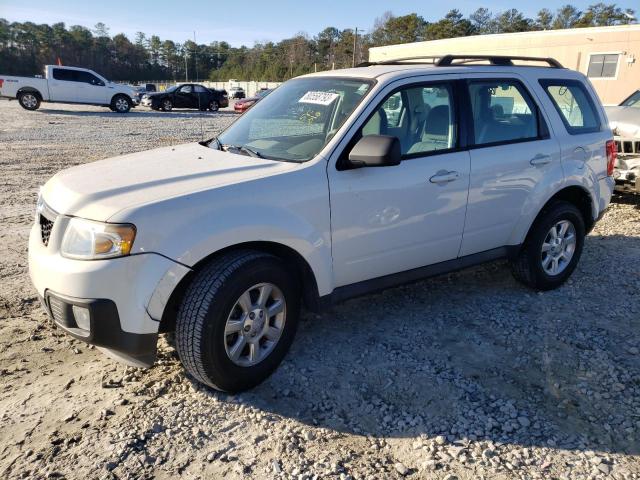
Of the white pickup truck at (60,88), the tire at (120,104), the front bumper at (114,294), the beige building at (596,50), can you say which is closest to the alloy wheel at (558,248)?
the front bumper at (114,294)

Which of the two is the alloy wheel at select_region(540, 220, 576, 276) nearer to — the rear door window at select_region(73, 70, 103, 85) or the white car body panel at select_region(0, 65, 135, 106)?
the white car body panel at select_region(0, 65, 135, 106)

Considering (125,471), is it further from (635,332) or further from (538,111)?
(538,111)

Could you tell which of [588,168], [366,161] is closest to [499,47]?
[588,168]

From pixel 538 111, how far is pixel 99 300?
3667 millimetres

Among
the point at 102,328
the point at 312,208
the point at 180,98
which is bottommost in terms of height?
the point at 102,328

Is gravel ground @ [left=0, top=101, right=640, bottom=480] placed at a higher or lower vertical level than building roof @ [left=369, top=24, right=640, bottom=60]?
→ lower

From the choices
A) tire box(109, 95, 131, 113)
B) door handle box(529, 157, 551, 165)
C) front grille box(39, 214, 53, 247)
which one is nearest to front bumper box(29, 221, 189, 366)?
front grille box(39, 214, 53, 247)

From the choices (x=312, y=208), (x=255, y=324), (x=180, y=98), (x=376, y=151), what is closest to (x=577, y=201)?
(x=376, y=151)

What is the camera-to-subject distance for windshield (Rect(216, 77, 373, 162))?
341 centimetres

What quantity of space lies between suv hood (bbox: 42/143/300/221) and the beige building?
88.1ft

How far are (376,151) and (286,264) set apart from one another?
2.87ft

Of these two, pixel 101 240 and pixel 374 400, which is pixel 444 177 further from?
pixel 101 240

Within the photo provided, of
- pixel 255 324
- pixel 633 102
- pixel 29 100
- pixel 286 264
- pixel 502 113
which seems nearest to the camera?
pixel 255 324

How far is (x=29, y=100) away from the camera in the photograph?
23438 mm
